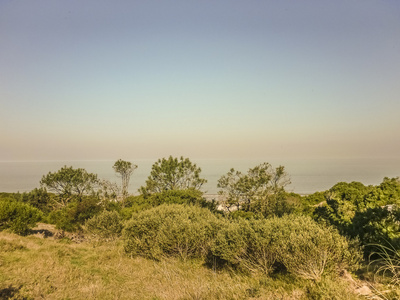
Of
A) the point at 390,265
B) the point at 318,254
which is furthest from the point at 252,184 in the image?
the point at 390,265

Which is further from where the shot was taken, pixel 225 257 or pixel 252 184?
pixel 252 184

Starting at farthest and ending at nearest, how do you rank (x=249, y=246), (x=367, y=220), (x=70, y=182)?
(x=70, y=182)
(x=249, y=246)
(x=367, y=220)

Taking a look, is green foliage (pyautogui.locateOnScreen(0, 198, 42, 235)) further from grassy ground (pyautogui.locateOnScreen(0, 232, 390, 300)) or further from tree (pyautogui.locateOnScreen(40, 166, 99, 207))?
tree (pyautogui.locateOnScreen(40, 166, 99, 207))

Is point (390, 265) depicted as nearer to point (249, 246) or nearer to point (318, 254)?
point (318, 254)

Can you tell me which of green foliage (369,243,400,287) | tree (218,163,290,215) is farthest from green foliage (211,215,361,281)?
tree (218,163,290,215)

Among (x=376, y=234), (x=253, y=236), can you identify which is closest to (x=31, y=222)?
(x=253, y=236)

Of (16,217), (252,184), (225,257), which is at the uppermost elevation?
(225,257)

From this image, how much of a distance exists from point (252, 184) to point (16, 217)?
39.1 meters

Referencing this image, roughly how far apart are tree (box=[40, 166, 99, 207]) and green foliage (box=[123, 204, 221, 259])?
157 feet

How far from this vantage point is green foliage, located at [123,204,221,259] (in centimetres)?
1868

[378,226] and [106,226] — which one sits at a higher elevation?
[378,226]

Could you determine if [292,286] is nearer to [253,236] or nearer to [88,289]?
[253,236]

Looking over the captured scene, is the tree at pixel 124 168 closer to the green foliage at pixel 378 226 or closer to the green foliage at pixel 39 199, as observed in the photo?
the green foliage at pixel 39 199

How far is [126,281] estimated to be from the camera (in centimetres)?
1463
